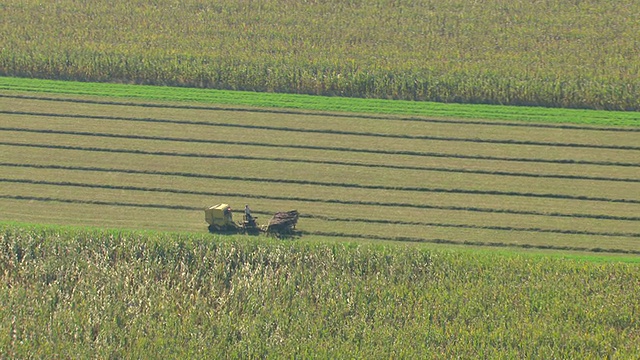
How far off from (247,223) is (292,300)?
5331 millimetres

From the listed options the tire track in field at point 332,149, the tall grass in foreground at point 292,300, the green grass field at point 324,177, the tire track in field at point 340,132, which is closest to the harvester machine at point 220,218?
the green grass field at point 324,177

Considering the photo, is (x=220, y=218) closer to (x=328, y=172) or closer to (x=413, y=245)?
(x=328, y=172)

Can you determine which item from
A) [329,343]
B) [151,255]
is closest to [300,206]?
[151,255]

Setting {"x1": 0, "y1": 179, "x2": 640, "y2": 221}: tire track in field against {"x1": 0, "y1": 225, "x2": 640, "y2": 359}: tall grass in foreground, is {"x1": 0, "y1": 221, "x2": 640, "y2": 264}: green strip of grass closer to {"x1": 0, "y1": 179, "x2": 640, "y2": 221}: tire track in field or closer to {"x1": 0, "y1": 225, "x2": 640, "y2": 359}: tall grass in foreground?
{"x1": 0, "y1": 225, "x2": 640, "y2": 359}: tall grass in foreground

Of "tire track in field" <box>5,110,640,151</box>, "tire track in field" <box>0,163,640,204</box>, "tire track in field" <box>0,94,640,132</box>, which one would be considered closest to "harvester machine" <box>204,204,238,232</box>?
"tire track in field" <box>0,163,640,204</box>

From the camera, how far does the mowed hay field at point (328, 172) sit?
38.1 meters

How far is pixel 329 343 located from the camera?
1209 inches

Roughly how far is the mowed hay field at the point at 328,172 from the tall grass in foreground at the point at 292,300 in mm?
2489

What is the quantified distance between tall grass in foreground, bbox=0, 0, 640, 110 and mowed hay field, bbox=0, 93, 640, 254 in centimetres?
291

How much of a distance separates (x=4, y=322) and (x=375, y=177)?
54.8ft

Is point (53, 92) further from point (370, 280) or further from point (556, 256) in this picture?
point (556, 256)

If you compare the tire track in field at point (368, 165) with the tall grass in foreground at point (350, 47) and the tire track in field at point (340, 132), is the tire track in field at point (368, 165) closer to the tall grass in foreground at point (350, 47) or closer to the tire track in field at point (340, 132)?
the tire track in field at point (340, 132)

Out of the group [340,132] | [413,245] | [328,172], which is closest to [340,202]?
[328,172]

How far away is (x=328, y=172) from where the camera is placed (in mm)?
41625
